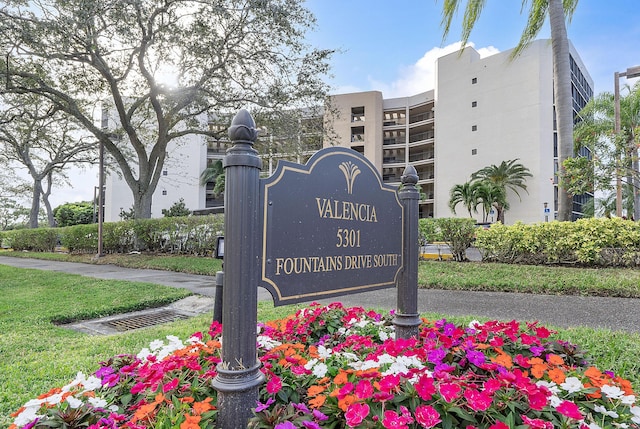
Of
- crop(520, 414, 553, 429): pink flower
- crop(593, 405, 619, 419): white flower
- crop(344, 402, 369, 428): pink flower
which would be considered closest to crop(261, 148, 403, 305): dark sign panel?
crop(344, 402, 369, 428): pink flower

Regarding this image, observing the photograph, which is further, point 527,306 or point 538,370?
point 527,306

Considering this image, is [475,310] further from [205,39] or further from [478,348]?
[205,39]

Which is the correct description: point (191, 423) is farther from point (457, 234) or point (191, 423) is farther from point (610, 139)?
point (610, 139)

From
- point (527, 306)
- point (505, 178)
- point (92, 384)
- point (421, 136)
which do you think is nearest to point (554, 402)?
point (92, 384)

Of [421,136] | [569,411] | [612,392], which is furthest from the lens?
[421,136]

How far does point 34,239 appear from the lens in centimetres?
2027

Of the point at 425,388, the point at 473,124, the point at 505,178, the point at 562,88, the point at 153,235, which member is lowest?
the point at 425,388

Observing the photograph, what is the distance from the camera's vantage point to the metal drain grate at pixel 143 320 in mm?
4848

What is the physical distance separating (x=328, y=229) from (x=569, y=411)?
137cm

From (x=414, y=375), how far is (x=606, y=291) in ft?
17.9

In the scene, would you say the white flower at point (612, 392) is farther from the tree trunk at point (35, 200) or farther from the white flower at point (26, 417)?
the tree trunk at point (35, 200)

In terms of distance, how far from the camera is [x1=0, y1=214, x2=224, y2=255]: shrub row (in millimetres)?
12148

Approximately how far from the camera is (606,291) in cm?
573

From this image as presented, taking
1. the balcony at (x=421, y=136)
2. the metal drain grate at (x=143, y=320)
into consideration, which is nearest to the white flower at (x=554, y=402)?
the metal drain grate at (x=143, y=320)
